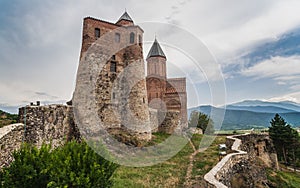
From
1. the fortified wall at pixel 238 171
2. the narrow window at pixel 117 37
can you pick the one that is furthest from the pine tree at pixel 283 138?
the narrow window at pixel 117 37

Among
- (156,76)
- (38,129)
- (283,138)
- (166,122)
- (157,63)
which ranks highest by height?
(157,63)

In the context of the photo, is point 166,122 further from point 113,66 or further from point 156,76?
point 156,76

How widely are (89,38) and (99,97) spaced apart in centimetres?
522

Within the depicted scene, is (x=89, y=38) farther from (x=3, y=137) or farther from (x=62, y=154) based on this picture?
(x=62, y=154)

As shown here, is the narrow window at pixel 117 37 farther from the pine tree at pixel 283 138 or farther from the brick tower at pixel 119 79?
the pine tree at pixel 283 138

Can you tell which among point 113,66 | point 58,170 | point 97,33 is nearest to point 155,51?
point 113,66

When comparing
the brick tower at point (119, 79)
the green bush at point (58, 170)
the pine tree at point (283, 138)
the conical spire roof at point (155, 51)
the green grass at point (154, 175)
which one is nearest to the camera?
the green bush at point (58, 170)

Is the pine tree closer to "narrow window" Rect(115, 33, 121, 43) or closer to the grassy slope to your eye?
the grassy slope

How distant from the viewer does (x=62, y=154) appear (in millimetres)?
7414

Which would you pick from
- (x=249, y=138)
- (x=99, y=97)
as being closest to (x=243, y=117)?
(x=249, y=138)

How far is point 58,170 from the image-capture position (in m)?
6.81

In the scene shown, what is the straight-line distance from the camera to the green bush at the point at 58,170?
6730mm

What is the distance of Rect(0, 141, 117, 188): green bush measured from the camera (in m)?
6.73

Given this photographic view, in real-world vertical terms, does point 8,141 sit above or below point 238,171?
above
